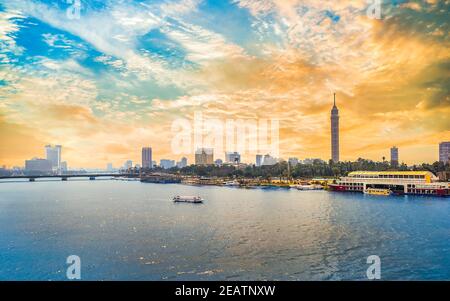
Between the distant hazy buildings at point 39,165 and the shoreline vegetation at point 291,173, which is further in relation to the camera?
the distant hazy buildings at point 39,165

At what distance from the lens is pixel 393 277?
4.93 metres

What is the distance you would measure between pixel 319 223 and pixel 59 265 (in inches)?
256

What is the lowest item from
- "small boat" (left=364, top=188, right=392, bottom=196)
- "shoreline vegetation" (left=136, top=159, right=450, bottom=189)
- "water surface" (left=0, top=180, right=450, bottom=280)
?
"water surface" (left=0, top=180, right=450, bottom=280)

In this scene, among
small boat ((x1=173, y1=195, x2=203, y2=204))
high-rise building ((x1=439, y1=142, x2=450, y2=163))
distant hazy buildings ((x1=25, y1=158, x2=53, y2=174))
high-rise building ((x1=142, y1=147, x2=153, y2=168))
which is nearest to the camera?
small boat ((x1=173, y1=195, x2=203, y2=204))

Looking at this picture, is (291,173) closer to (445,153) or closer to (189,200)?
(445,153)

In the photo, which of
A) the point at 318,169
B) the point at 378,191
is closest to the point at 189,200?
the point at 378,191

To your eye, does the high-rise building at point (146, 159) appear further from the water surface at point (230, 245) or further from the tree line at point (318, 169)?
the water surface at point (230, 245)

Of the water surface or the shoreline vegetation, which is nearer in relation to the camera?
the water surface

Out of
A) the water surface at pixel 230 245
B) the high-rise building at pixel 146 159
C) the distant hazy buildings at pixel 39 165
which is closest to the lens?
the water surface at pixel 230 245

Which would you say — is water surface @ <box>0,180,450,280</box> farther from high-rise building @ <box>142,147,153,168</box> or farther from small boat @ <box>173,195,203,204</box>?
high-rise building @ <box>142,147,153,168</box>

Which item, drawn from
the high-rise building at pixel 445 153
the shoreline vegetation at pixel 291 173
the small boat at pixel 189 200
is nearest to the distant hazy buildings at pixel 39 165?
the shoreline vegetation at pixel 291 173

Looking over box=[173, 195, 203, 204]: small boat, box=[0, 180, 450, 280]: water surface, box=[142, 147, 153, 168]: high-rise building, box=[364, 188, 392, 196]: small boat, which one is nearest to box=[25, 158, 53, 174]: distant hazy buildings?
box=[142, 147, 153, 168]: high-rise building
